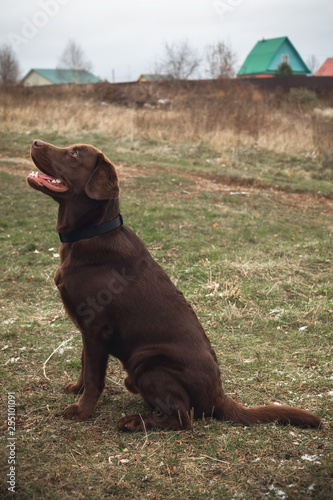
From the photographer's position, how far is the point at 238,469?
260 centimetres

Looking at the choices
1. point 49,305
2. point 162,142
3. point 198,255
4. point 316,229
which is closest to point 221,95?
point 162,142

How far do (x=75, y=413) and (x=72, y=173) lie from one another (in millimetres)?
1607

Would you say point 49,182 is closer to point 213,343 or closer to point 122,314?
point 122,314

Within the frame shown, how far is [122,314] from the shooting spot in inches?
115

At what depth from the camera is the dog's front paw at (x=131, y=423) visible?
2.94 meters

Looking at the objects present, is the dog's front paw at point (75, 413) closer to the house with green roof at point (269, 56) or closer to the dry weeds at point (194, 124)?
the dry weeds at point (194, 124)

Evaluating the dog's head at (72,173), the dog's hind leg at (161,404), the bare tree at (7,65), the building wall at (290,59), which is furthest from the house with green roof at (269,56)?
the dog's hind leg at (161,404)

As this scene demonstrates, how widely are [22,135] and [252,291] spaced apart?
37.2 ft

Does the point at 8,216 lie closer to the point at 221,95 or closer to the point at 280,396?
the point at 280,396

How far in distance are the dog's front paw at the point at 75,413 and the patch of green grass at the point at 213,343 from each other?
0.04m

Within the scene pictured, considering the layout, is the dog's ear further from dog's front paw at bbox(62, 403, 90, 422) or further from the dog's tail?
the dog's tail

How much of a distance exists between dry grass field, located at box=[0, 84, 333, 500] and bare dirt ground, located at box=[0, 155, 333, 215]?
0.06m

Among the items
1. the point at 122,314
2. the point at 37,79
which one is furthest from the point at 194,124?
the point at 37,79

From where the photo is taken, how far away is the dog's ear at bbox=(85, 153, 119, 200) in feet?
9.49
